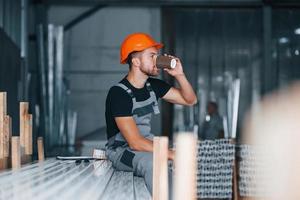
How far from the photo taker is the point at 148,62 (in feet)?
10.4

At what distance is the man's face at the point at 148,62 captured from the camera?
124 inches

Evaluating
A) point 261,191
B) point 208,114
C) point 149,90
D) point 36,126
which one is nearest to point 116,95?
point 149,90

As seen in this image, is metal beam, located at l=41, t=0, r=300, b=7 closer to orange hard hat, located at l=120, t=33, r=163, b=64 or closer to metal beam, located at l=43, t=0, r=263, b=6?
metal beam, located at l=43, t=0, r=263, b=6

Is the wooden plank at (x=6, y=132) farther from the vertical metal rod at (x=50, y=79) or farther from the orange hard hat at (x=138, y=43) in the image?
the vertical metal rod at (x=50, y=79)

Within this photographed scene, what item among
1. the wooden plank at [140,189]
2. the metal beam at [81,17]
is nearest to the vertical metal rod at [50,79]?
the metal beam at [81,17]

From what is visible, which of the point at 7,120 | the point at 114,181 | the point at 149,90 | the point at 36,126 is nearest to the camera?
the point at 114,181

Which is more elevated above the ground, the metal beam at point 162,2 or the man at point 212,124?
the metal beam at point 162,2

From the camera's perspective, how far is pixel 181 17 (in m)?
9.97

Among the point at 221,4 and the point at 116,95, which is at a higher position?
the point at 221,4

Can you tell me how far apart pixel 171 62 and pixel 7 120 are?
883mm

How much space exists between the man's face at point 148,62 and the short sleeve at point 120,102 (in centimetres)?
20

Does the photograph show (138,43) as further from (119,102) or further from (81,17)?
(81,17)

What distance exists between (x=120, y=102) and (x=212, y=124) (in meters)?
6.81

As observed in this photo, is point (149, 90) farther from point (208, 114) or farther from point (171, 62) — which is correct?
point (208, 114)
